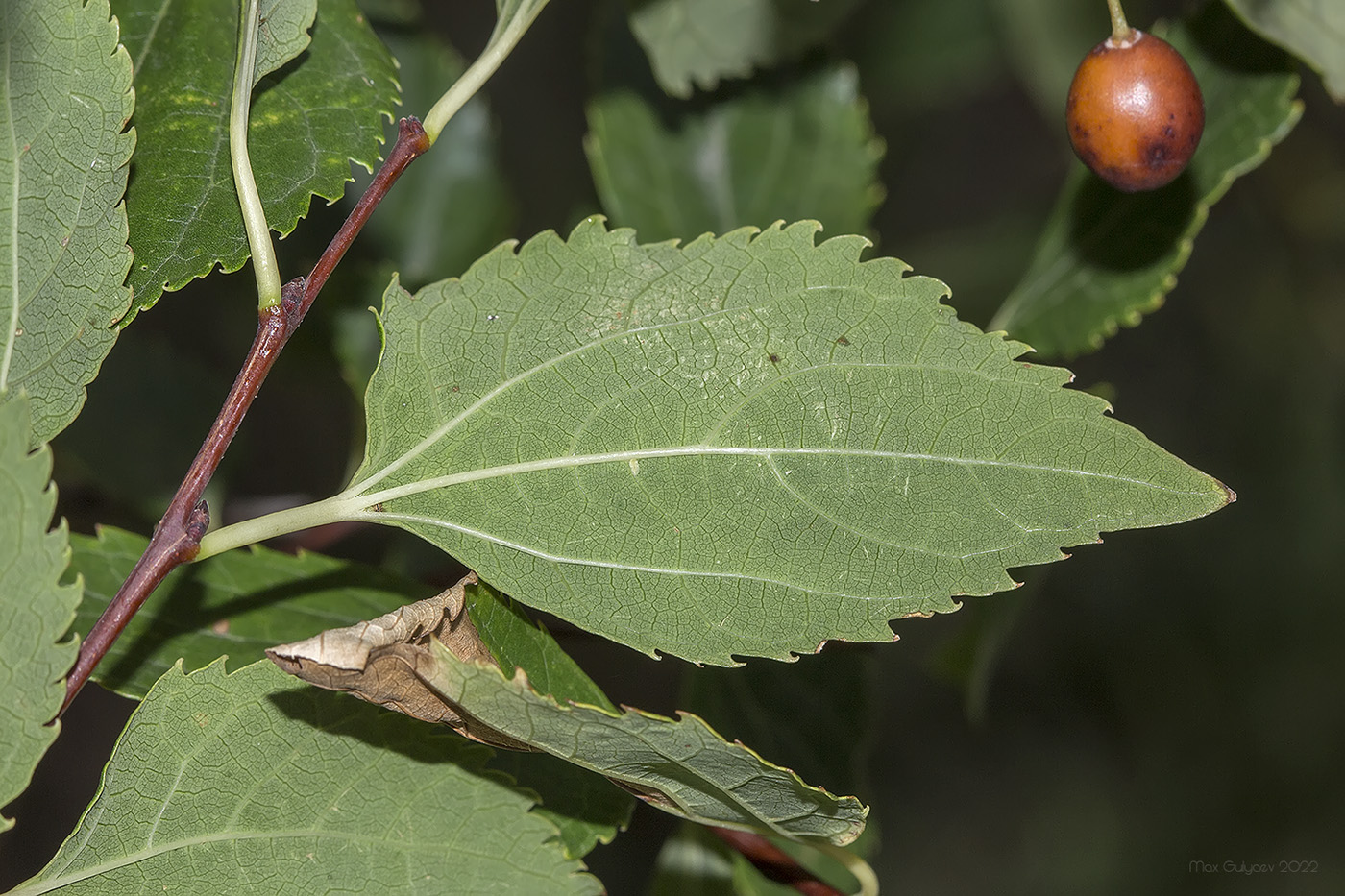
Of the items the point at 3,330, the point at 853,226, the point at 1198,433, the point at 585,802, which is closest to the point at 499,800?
the point at 585,802

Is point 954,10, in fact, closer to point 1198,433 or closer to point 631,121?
point 631,121

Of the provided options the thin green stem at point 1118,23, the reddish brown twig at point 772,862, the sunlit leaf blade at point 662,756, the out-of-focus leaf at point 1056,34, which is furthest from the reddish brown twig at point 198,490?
the out-of-focus leaf at point 1056,34

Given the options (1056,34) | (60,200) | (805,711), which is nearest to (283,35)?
(60,200)

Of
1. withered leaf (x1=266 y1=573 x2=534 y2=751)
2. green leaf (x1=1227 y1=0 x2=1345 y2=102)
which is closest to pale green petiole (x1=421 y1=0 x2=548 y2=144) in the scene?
withered leaf (x1=266 y1=573 x2=534 y2=751)

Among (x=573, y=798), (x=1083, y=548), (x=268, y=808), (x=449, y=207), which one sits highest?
(x=449, y=207)

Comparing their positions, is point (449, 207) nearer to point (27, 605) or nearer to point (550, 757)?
point (550, 757)

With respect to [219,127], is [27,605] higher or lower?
lower
